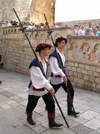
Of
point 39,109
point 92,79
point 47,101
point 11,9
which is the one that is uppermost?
point 11,9

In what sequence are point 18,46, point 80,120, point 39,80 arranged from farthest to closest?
→ 1. point 18,46
2. point 80,120
3. point 39,80

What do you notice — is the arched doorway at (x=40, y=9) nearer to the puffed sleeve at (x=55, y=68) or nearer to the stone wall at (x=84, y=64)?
the stone wall at (x=84, y=64)

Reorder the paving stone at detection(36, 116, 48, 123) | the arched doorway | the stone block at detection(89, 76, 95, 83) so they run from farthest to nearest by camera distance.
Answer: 1. the arched doorway
2. the stone block at detection(89, 76, 95, 83)
3. the paving stone at detection(36, 116, 48, 123)

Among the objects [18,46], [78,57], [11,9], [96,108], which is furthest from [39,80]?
[11,9]

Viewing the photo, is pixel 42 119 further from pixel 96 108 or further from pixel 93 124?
pixel 96 108

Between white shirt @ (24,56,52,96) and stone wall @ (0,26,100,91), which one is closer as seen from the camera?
white shirt @ (24,56,52,96)

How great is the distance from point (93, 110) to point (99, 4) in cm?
1396

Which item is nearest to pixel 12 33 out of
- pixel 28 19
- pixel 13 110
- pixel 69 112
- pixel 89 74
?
pixel 89 74

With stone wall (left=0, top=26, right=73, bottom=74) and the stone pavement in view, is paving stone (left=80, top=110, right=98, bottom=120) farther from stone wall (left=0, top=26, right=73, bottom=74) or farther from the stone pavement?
stone wall (left=0, top=26, right=73, bottom=74)

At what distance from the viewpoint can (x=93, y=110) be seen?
4.38m

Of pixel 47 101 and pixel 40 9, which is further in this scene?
→ pixel 40 9

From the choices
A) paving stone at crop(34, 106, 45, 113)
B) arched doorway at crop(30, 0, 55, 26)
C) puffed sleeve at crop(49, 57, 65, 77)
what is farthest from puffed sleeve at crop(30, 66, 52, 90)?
arched doorway at crop(30, 0, 55, 26)

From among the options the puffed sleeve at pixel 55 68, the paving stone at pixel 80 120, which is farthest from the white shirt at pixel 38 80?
the paving stone at pixel 80 120

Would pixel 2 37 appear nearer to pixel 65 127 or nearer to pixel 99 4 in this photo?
pixel 99 4
